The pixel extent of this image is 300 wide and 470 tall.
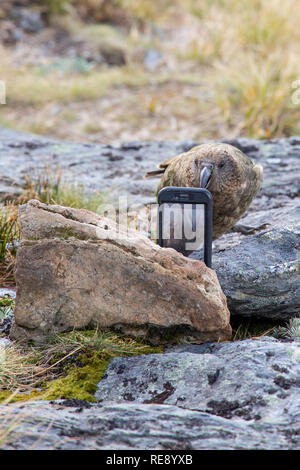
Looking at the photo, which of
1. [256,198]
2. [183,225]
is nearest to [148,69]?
[256,198]

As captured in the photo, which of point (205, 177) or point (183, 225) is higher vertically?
point (205, 177)

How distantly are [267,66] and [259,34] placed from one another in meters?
1.50

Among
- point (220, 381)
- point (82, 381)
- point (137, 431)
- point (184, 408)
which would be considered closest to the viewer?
point (137, 431)

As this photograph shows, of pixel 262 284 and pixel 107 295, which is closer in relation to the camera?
pixel 107 295

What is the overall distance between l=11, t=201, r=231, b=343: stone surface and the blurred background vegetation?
16.4 ft

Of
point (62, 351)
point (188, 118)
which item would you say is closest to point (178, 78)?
point (188, 118)

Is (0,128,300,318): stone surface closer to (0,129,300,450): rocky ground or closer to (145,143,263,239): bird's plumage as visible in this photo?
(0,129,300,450): rocky ground

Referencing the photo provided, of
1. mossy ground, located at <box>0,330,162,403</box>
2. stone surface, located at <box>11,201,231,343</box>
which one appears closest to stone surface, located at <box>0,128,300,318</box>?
stone surface, located at <box>11,201,231,343</box>

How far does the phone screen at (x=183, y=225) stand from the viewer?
123 inches

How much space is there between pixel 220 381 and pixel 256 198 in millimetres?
2700

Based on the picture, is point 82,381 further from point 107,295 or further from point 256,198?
point 256,198

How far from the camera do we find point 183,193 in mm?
2959

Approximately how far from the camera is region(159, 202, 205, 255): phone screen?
314 cm

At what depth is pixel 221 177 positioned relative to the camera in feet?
11.1
